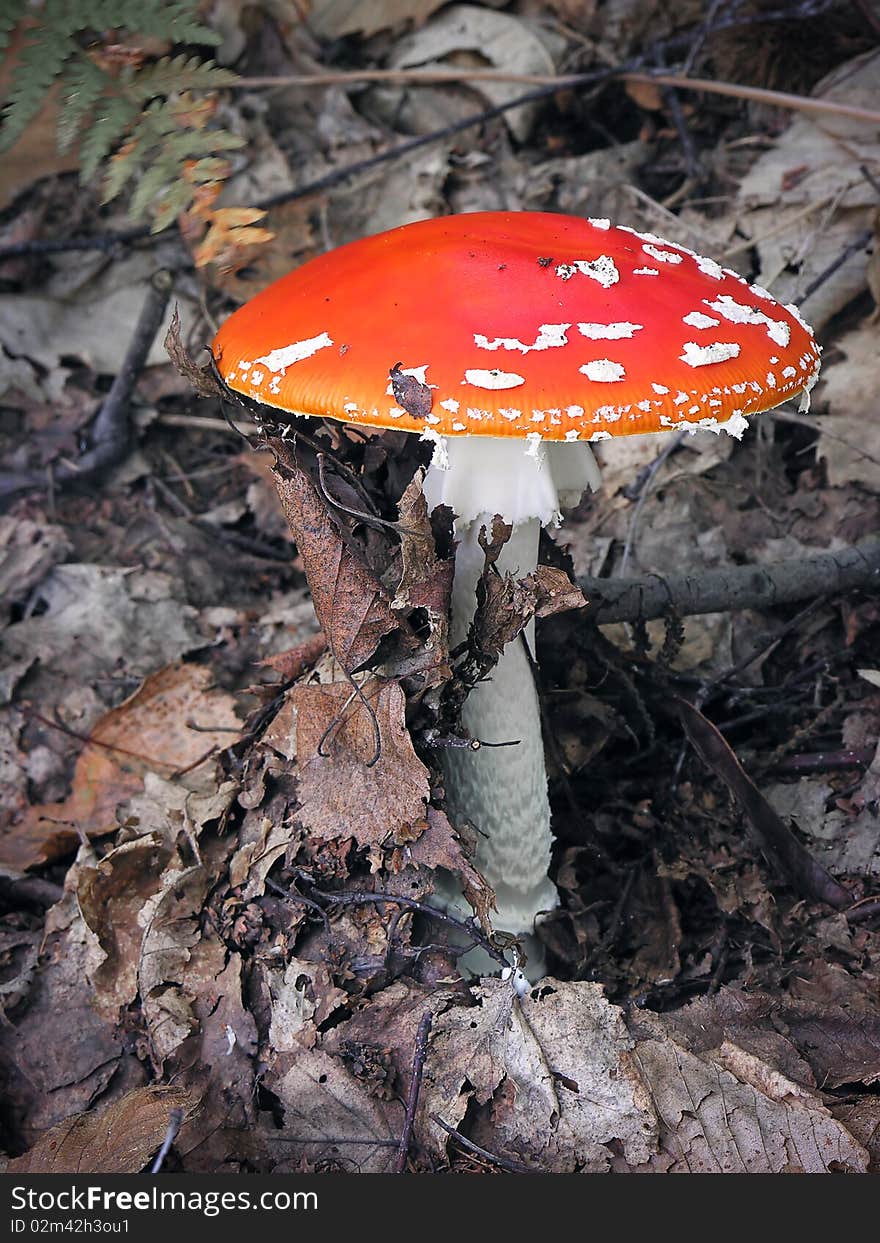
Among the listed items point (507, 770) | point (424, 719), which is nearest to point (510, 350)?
point (424, 719)

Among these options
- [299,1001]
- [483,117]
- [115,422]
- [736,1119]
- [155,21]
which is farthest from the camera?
[483,117]

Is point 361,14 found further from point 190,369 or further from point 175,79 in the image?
point 190,369

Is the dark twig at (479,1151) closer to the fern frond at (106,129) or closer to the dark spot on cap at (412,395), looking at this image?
the dark spot on cap at (412,395)

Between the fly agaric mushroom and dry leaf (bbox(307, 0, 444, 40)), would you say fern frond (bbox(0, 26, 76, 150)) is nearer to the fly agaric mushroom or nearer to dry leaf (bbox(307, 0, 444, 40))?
the fly agaric mushroom

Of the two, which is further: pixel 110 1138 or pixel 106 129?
pixel 106 129

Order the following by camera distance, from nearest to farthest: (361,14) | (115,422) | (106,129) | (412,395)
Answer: (412,395), (106,129), (115,422), (361,14)

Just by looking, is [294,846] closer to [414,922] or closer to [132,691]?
[414,922]
